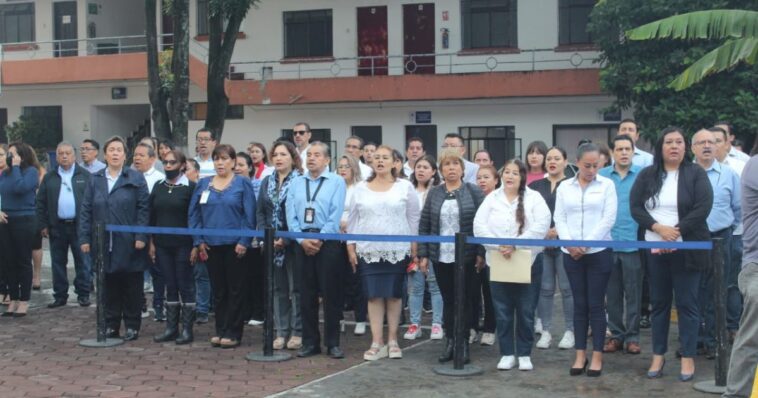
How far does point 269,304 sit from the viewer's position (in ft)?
32.9

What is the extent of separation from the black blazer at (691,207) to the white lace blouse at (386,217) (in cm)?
219

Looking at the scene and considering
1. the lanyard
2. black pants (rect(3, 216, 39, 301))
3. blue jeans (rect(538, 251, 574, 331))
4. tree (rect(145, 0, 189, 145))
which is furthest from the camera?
tree (rect(145, 0, 189, 145))

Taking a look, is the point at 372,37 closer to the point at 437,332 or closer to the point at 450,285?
the point at 437,332

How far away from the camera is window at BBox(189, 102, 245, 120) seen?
104ft

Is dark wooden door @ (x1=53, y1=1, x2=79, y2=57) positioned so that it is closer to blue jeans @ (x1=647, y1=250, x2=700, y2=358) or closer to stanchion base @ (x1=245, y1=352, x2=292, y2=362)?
stanchion base @ (x1=245, y1=352, x2=292, y2=362)

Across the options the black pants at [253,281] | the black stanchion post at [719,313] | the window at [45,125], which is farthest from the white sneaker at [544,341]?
the window at [45,125]

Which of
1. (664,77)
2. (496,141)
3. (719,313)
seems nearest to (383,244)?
(719,313)

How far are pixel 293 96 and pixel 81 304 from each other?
17.1 metres

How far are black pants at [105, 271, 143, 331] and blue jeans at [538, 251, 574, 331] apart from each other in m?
4.40

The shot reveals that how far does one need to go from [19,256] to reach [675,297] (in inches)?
313

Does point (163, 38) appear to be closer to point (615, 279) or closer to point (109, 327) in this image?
point (109, 327)

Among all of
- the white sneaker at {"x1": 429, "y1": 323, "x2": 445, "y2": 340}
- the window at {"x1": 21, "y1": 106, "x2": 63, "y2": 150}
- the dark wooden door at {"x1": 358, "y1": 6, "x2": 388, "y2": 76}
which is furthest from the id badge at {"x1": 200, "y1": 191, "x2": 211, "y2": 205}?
the window at {"x1": 21, "y1": 106, "x2": 63, "y2": 150}

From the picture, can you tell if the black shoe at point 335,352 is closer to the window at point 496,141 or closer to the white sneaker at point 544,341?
the white sneaker at point 544,341

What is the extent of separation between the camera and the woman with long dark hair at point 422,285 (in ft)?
36.2
